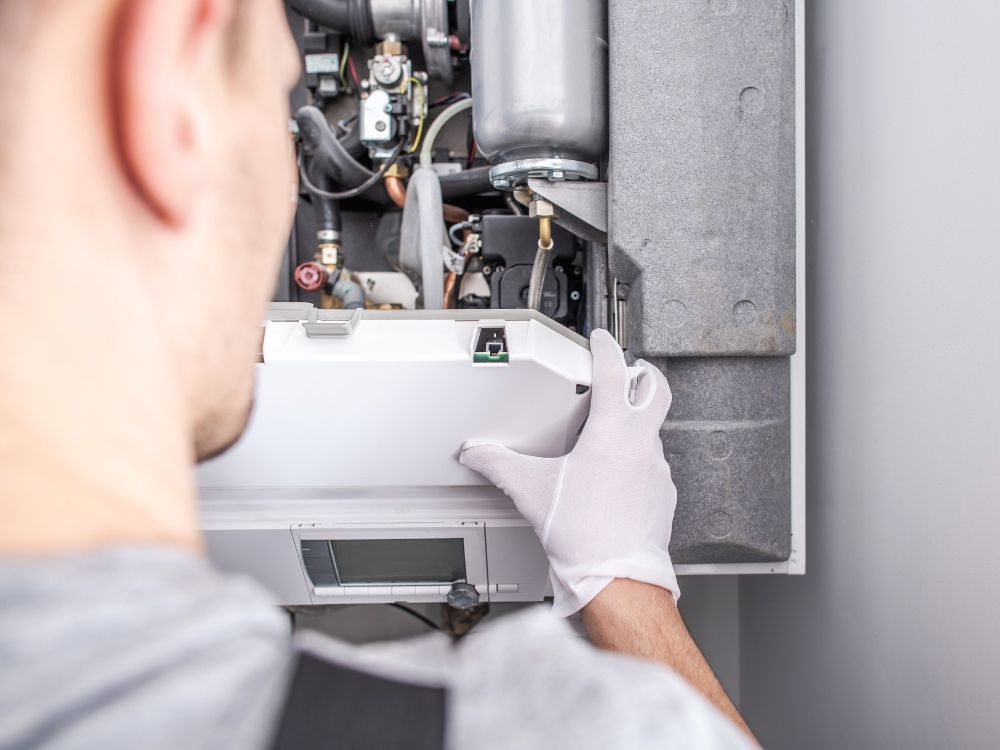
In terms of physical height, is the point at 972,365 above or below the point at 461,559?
above

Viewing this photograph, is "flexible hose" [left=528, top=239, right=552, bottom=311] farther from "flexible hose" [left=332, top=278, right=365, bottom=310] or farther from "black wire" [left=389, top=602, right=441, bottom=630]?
"black wire" [left=389, top=602, right=441, bottom=630]

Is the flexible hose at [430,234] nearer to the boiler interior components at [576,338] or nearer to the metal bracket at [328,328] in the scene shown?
the boiler interior components at [576,338]

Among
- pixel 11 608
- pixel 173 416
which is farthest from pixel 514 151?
pixel 11 608

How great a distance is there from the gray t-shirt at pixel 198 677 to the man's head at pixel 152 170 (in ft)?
0.30

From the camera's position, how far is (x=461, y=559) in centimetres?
94

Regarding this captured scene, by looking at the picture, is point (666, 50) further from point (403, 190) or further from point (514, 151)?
point (403, 190)

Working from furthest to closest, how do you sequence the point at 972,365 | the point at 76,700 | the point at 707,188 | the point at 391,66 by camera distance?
the point at 391,66
the point at 707,188
the point at 972,365
the point at 76,700

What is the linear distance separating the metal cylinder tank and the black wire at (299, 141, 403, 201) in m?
0.33

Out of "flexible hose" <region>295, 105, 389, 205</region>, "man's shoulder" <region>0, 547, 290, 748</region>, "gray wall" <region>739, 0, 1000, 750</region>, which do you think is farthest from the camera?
"flexible hose" <region>295, 105, 389, 205</region>

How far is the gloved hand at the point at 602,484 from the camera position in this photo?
0.79m

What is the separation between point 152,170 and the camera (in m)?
0.27

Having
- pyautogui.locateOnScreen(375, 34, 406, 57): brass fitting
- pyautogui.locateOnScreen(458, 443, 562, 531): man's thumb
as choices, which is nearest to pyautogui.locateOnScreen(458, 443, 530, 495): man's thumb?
pyautogui.locateOnScreen(458, 443, 562, 531): man's thumb

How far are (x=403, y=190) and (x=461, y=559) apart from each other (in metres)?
0.72

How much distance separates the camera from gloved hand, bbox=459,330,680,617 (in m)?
0.79
